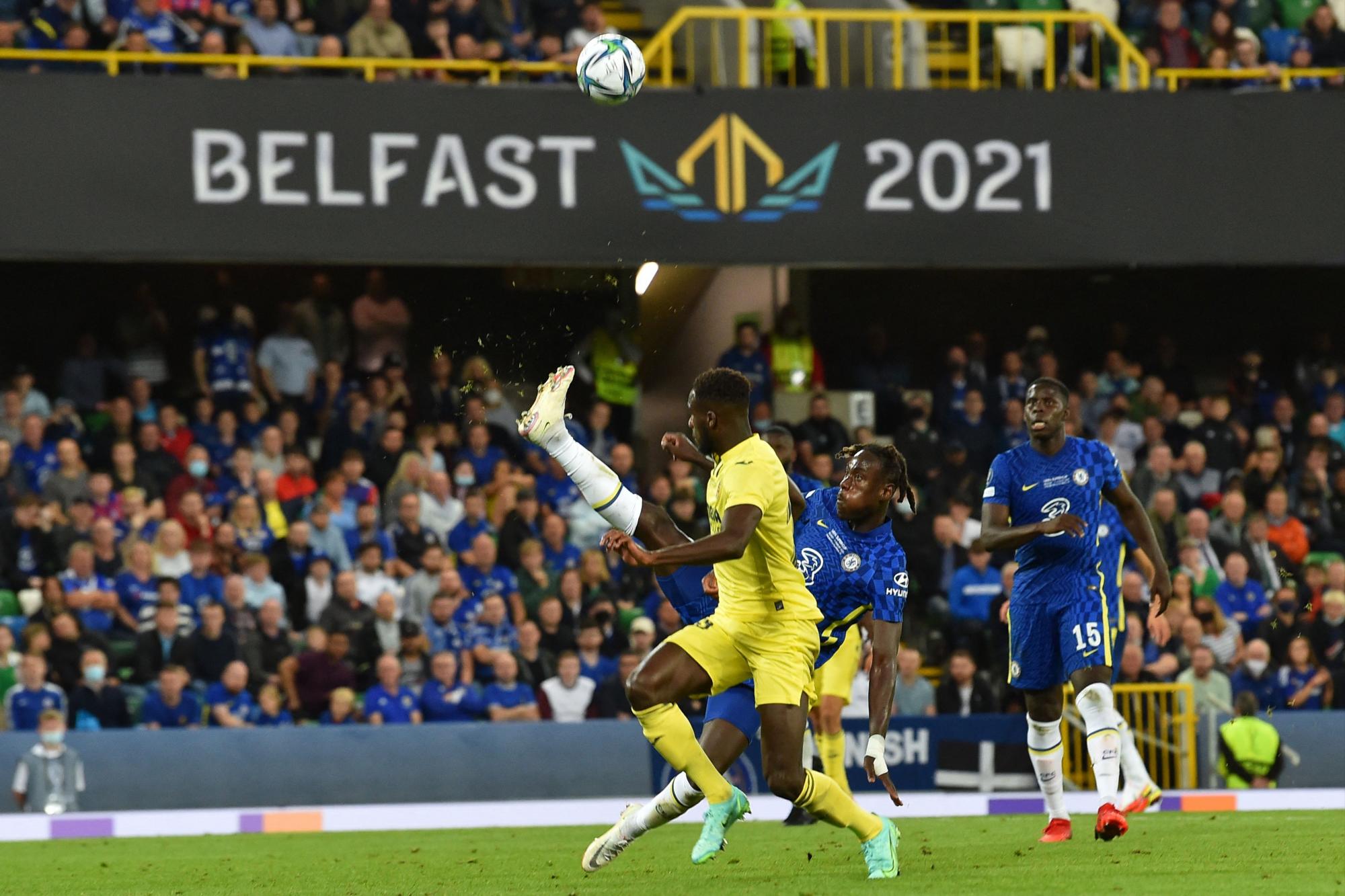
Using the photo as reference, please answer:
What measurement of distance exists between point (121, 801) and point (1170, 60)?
12162mm

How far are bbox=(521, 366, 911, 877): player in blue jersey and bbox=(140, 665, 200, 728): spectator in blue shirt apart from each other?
6.53 metres

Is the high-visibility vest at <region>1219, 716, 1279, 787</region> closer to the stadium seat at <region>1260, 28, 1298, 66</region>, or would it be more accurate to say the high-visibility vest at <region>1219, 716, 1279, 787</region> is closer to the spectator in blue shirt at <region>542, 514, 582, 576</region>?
the spectator in blue shirt at <region>542, 514, 582, 576</region>

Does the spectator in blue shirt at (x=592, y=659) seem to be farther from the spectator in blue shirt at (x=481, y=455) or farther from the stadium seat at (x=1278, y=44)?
the stadium seat at (x=1278, y=44)

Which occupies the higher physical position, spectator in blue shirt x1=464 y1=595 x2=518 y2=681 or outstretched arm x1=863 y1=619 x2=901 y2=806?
spectator in blue shirt x1=464 y1=595 x2=518 y2=681

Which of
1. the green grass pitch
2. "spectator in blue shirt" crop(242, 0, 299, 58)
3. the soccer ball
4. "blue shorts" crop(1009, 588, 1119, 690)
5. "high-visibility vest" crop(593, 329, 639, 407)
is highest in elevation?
"spectator in blue shirt" crop(242, 0, 299, 58)

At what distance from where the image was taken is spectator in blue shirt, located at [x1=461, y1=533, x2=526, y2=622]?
16062 millimetres

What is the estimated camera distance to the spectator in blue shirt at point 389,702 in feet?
49.9

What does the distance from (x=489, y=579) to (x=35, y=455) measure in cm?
397

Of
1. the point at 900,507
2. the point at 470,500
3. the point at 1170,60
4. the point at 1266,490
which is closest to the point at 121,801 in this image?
the point at 470,500

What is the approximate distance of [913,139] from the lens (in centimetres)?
1789

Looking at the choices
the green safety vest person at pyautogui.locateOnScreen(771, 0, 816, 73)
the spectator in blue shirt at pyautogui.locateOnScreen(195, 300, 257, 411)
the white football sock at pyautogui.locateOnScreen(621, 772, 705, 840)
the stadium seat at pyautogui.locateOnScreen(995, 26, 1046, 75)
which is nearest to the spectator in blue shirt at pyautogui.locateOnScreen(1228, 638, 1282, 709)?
the stadium seat at pyautogui.locateOnScreen(995, 26, 1046, 75)

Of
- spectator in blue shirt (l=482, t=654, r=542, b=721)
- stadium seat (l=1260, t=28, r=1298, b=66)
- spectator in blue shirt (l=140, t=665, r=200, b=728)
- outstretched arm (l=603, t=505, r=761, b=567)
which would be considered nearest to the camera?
outstretched arm (l=603, t=505, r=761, b=567)

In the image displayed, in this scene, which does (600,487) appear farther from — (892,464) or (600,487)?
(892,464)

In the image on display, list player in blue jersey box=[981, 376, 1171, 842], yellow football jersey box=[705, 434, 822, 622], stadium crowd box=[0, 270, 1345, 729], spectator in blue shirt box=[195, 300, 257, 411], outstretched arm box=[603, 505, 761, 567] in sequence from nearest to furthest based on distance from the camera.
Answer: outstretched arm box=[603, 505, 761, 567], yellow football jersey box=[705, 434, 822, 622], player in blue jersey box=[981, 376, 1171, 842], stadium crowd box=[0, 270, 1345, 729], spectator in blue shirt box=[195, 300, 257, 411]
